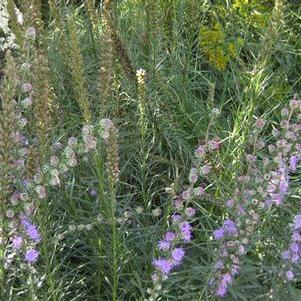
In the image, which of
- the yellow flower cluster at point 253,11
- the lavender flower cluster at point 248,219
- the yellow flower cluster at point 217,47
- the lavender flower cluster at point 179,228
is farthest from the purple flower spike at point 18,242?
the yellow flower cluster at point 253,11

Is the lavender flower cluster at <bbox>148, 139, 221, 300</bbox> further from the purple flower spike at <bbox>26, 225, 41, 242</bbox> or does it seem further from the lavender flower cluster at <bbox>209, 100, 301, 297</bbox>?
the purple flower spike at <bbox>26, 225, 41, 242</bbox>

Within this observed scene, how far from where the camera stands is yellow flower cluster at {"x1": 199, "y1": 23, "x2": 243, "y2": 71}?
3.82 m

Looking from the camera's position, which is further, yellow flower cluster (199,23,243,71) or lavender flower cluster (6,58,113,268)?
yellow flower cluster (199,23,243,71)

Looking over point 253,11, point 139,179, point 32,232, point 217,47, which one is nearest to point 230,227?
point 32,232

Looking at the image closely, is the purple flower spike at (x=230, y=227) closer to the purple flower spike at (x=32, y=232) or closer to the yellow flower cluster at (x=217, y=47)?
the purple flower spike at (x=32, y=232)

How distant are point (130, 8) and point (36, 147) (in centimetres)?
295

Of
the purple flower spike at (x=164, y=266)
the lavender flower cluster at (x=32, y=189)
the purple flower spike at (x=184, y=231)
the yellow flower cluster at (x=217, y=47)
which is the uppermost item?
the lavender flower cluster at (x=32, y=189)

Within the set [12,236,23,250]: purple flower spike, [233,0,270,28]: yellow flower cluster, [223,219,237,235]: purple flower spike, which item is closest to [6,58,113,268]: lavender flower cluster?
[12,236,23,250]: purple flower spike

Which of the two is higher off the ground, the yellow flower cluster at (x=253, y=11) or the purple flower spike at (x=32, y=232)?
the purple flower spike at (x=32, y=232)

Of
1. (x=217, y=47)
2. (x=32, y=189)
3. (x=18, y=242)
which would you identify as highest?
(x=32, y=189)

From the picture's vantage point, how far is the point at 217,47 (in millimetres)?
3936

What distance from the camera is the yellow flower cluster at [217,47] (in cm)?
382

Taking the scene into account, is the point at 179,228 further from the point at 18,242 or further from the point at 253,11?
the point at 253,11

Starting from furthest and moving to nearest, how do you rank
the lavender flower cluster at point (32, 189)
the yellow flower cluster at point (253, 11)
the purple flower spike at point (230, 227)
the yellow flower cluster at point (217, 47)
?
the yellow flower cluster at point (253, 11) < the yellow flower cluster at point (217, 47) < the purple flower spike at point (230, 227) < the lavender flower cluster at point (32, 189)
